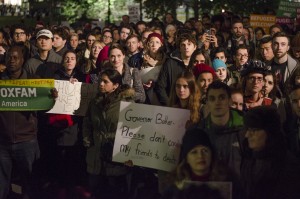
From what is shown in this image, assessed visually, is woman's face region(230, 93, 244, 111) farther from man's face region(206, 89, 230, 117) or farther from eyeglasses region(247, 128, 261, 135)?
eyeglasses region(247, 128, 261, 135)

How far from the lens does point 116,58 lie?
7863 millimetres

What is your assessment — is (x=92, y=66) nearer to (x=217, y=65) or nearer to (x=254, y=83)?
(x=217, y=65)

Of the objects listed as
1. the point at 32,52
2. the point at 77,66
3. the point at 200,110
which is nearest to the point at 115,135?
the point at 200,110

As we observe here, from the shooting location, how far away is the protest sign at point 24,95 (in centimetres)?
717

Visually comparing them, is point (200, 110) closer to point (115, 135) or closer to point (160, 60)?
point (115, 135)

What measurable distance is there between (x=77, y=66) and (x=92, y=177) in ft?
6.80

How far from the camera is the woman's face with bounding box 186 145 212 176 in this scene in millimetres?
4852

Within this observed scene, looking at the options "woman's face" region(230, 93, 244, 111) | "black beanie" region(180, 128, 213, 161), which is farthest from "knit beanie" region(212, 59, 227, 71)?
"black beanie" region(180, 128, 213, 161)

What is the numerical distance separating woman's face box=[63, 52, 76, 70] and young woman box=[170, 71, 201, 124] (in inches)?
85.9

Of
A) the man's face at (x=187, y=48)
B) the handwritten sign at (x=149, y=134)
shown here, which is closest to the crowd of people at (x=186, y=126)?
the man's face at (x=187, y=48)

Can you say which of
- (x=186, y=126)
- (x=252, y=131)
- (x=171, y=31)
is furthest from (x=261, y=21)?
(x=252, y=131)

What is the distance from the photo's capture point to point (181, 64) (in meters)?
8.19

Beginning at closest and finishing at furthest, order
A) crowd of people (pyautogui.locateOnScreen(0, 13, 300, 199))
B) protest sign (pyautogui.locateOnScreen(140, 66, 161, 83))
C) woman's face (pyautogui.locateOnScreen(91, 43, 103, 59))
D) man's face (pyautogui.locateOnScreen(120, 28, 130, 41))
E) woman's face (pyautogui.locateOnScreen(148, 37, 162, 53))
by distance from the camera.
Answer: crowd of people (pyautogui.locateOnScreen(0, 13, 300, 199))
protest sign (pyautogui.locateOnScreen(140, 66, 161, 83))
woman's face (pyautogui.locateOnScreen(148, 37, 162, 53))
woman's face (pyautogui.locateOnScreen(91, 43, 103, 59))
man's face (pyautogui.locateOnScreen(120, 28, 130, 41))

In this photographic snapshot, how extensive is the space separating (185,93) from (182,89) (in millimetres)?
54
